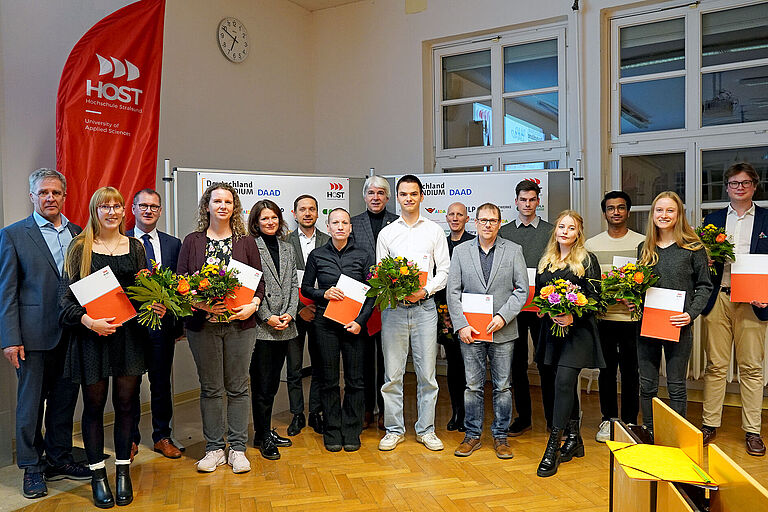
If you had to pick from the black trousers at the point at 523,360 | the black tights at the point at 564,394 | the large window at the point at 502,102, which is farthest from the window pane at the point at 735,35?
the black tights at the point at 564,394

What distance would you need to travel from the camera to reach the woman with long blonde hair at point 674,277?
150 inches

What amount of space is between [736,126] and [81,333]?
5382 mm

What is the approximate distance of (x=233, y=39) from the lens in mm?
6277

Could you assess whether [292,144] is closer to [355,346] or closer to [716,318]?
[355,346]

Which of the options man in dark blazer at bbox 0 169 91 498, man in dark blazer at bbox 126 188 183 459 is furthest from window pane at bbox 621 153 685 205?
man in dark blazer at bbox 0 169 91 498

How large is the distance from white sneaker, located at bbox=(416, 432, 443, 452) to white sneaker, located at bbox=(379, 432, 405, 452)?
0.16 m

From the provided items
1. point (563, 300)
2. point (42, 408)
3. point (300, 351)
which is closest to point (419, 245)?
point (563, 300)

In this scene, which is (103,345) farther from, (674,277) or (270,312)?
(674,277)

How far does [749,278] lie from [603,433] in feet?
4.61

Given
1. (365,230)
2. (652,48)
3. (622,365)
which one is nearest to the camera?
(622,365)

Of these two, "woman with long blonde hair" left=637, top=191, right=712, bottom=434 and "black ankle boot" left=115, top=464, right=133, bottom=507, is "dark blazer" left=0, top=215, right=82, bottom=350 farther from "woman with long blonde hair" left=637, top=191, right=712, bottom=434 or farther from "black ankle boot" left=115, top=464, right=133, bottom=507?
"woman with long blonde hair" left=637, top=191, right=712, bottom=434

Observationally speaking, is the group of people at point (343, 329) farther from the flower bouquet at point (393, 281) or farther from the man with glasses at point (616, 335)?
the flower bouquet at point (393, 281)

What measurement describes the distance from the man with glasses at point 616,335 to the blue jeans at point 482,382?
693mm

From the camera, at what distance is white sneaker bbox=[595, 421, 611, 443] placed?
14.0 feet
